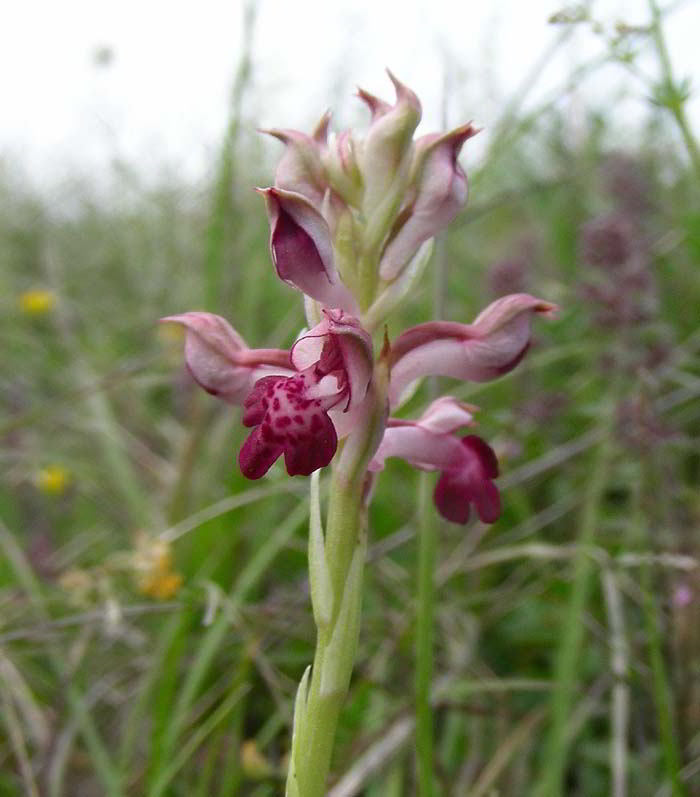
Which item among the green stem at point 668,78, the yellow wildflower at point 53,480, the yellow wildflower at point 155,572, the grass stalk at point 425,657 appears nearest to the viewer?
the grass stalk at point 425,657

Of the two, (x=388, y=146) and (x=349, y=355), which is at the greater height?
(x=388, y=146)

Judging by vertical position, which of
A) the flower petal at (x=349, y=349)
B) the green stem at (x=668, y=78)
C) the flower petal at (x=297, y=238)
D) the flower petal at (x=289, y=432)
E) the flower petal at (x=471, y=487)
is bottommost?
the flower petal at (x=471, y=487)

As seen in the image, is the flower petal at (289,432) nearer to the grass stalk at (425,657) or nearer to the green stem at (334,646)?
the green stem at (334,646)

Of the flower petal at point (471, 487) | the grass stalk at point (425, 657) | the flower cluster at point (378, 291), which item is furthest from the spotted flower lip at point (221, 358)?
the grass stalk at point (425, 657)

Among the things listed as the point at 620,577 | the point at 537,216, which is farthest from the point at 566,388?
the point at 537,216

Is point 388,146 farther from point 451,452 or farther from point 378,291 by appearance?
point 451,452

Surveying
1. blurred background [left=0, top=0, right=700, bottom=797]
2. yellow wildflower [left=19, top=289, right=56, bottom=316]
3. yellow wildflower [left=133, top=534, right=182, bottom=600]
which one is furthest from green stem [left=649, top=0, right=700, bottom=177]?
yellow wildflower [left=19, top=289, right=56, bottom=316]

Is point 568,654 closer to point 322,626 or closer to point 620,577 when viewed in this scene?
point 620,577

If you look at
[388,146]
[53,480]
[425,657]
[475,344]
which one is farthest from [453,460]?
[53,480]
